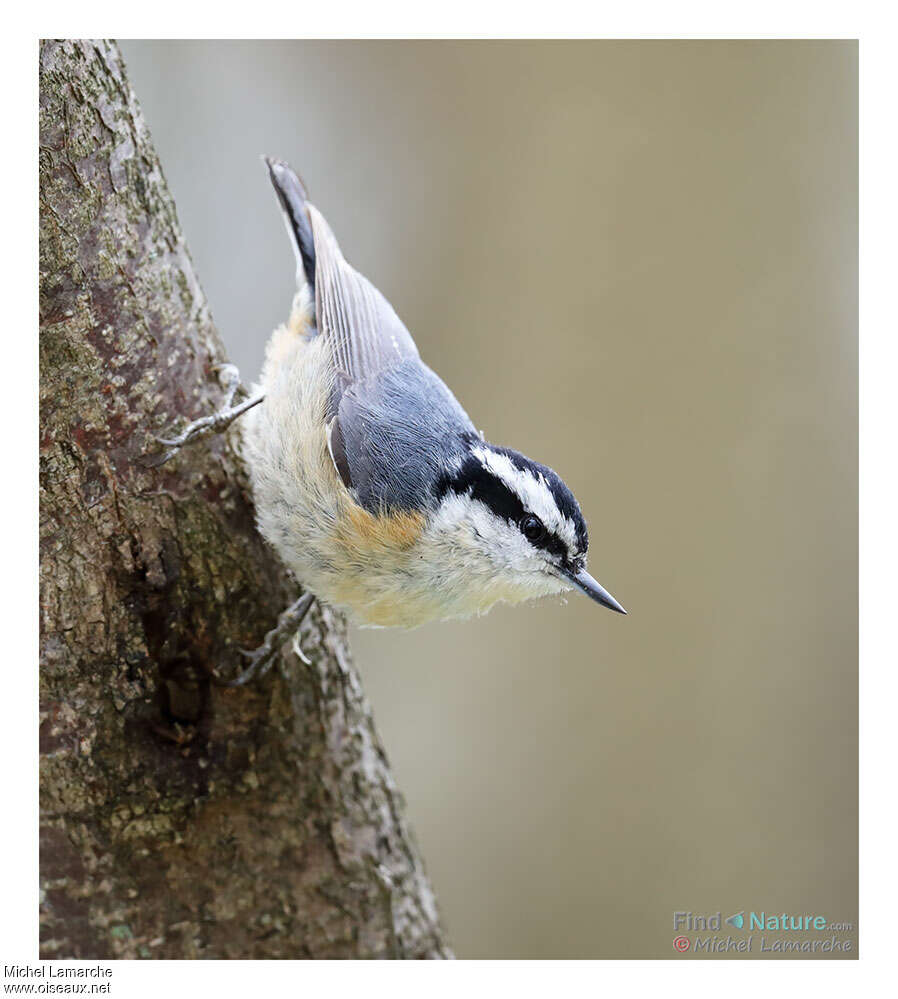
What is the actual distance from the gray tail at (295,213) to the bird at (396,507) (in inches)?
17.8

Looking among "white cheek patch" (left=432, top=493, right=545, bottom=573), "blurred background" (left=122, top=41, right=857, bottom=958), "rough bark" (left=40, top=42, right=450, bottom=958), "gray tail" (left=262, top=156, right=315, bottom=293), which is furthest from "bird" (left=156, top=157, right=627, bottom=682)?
"blurred background" (left=122, top=41, right=857, bottom=958)

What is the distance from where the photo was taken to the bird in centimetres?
187

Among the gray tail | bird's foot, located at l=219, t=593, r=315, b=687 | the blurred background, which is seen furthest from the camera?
the blurred background

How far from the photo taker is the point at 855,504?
91.7 inches

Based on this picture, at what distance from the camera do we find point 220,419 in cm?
192

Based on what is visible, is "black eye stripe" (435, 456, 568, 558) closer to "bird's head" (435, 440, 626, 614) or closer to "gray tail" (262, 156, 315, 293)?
"bird's head" (435, 440, 626, 614)

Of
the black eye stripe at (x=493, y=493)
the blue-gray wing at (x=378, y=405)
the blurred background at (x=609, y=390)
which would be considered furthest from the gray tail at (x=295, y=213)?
the black eye stripe at (x=493, y=493)

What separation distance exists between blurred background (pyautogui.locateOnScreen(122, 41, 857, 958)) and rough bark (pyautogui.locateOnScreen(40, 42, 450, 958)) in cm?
87

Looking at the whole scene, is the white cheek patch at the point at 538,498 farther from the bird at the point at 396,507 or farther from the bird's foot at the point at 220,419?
the bird's foot at the point at 220,419

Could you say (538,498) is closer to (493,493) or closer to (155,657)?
(493,493)

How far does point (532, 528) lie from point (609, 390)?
1.68 metres

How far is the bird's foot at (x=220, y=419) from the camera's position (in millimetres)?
1833

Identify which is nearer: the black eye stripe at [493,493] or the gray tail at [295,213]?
the black eye stripe at [493,493]

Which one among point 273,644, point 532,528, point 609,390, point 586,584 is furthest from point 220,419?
point 609,390
